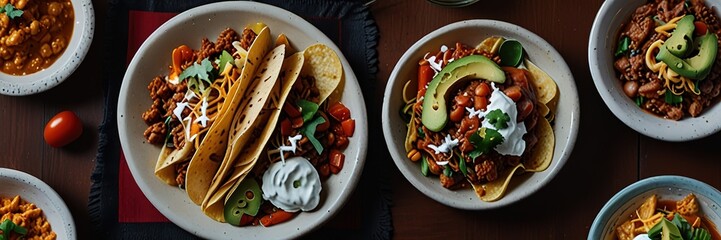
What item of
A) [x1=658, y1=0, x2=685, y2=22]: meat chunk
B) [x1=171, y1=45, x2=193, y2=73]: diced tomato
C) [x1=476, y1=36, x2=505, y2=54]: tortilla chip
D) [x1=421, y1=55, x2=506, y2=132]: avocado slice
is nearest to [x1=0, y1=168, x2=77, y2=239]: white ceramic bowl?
[x1=171, y1=45, x2=193, y2=73]: diced tomato

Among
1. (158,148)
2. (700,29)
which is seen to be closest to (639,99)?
(700,29)

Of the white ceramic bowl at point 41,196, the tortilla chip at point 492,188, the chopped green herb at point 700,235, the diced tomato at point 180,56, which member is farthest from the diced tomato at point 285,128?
the chopped green herb at point 700,235

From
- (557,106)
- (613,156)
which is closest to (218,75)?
(557,106)

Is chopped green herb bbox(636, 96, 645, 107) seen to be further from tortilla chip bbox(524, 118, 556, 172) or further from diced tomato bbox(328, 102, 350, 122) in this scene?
diced tomato bbox(328, 102, 350, 122)

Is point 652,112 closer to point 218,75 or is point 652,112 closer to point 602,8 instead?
point 602,8

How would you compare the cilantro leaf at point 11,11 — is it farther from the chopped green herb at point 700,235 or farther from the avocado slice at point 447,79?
the chopped green herb at point 700,235

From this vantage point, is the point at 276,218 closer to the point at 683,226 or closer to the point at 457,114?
the point at 457,114
